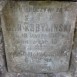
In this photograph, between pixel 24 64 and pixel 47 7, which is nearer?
pixel 47 7

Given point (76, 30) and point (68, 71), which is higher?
point (76, 30)

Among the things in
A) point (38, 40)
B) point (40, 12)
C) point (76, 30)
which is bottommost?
point (38, 40)

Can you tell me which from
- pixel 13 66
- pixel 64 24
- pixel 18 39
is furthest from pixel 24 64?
pixel 64 24

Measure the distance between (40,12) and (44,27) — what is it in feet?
0.46

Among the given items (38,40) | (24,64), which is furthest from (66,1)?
(24,64)

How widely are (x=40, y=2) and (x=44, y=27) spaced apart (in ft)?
0.73

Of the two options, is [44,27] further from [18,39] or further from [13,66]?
[13,66]

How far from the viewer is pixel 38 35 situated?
137 centimetres

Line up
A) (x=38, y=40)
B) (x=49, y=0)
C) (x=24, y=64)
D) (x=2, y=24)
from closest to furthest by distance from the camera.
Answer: (x=49, y=0), (x=2, y=24), (x=38, y=40), (x=24, y=64)

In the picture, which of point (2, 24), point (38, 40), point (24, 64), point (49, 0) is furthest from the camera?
point (24, 64)

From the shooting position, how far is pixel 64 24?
130 cm

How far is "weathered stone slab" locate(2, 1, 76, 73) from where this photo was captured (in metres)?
1.22

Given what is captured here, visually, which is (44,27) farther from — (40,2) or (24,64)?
(24,64)

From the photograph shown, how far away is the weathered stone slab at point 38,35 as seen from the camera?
1221 millimetres
